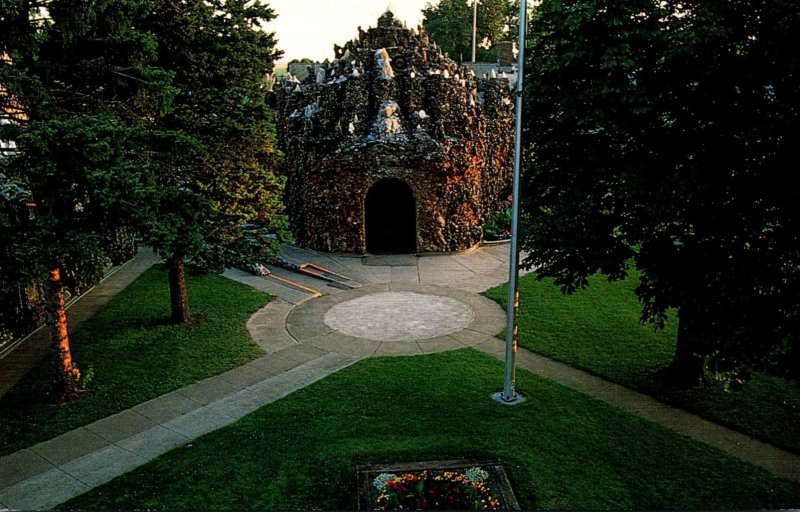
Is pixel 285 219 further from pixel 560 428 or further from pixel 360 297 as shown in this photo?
pixel 560 428

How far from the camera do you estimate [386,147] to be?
24.0m

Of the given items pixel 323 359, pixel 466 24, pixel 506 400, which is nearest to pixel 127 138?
pixel 323 359

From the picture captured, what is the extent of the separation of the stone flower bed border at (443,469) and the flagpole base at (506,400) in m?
2.39

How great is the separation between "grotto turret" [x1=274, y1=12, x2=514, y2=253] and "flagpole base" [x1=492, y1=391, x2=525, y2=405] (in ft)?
44.1

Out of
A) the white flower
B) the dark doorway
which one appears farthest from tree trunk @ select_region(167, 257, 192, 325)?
the dark doorway

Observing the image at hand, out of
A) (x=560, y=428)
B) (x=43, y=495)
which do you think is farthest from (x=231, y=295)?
(x=560, y=428)

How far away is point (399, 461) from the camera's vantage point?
988cm

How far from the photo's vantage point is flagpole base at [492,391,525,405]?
1220cm

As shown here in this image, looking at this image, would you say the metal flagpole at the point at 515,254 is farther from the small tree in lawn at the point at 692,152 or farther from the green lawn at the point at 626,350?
the green lawn at the point at 626,350

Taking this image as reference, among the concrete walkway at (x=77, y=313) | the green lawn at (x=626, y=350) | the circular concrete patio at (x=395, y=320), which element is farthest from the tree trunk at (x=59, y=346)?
the green lawn at (x=626, y=350)

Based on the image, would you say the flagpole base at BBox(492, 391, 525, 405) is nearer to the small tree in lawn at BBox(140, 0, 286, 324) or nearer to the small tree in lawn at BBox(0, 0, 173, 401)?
the small tree in lawn at BBox(140, 0, 286, 324)

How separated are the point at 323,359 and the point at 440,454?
5420 millimetres

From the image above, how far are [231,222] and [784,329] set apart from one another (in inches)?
499

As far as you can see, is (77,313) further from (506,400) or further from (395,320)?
(506,400)
